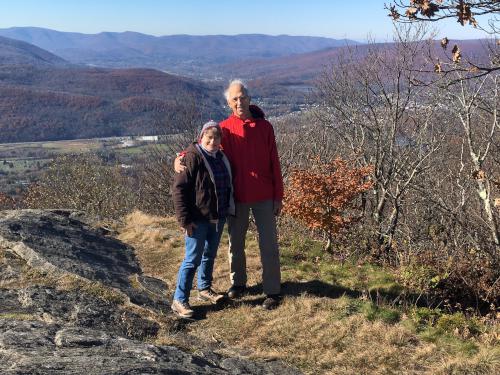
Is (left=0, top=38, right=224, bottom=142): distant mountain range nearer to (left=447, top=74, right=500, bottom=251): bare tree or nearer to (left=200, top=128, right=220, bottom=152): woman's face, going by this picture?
(left=447, top=74, right=500, bottom=251): bare tree

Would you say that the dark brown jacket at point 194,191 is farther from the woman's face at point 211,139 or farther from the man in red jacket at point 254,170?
the man in red jacket at point 254,170

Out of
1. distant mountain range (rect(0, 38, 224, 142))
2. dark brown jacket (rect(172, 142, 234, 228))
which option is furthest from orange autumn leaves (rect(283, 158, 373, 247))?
distant mountain range (rect(0, 38, 224, 142))

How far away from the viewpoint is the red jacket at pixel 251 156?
4.67 metres

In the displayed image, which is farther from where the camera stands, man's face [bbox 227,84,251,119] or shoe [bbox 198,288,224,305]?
shoe [bbox 198,288,224,305]

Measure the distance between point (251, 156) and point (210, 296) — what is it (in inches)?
63.2

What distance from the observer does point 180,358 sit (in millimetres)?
3650

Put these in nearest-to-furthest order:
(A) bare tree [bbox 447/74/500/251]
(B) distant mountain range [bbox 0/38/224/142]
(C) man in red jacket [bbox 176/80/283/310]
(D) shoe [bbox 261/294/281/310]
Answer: (C) man in red jacket [bbox 176/80/283/310]
(D) shoe [bbox 261/294/281/310]
(A) bare tree [bbox 447/74/500/251]
(B) distant mountain range [bbox 0/38/224/142]

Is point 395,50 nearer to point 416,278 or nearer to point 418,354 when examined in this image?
point 416,278

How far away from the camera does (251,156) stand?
4.68 meters

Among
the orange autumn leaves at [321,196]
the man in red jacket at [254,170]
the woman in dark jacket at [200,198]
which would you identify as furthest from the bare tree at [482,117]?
the woman in dark jacket at [200,198]

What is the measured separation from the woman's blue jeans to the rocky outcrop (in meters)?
0.34

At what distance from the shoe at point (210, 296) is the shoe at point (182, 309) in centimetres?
34

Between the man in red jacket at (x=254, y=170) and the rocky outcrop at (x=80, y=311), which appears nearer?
the rocky outcrop at (x=80, y=311)

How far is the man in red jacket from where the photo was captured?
183 inches
